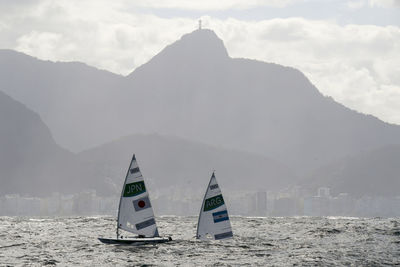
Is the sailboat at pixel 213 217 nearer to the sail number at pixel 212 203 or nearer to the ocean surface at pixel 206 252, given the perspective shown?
the sail number at pixel 212 203

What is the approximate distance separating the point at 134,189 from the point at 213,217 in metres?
9.96

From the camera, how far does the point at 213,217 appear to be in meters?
68.9

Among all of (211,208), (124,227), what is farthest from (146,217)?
(211,208)

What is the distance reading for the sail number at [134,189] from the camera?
6322 cm

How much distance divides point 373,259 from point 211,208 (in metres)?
16.9

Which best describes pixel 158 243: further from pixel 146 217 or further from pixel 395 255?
pixel 395 255

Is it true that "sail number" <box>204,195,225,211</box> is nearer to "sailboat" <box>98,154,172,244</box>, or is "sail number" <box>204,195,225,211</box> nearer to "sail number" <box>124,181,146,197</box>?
"sailboat" <box>98,154,172,244</box>

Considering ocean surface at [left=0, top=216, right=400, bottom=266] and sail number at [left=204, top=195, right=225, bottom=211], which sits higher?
sail number at [left=204, top=195, right=225, bottom=211]

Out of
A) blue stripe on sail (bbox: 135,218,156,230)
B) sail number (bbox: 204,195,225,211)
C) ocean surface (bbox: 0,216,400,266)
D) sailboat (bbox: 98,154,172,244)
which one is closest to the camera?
ocean surface (bbox: 0,216,400,266)

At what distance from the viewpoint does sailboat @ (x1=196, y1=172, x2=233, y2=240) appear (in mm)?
68562

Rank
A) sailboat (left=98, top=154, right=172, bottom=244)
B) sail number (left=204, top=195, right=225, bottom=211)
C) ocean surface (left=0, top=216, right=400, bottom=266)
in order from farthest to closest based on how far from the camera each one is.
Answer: sail number (left=204, top=195, right=225, bottom=211)
sailboat (left=98, top=154, right=172, bottom=244)
ocean surface (left=0, top=216, right=400, bottom=266)

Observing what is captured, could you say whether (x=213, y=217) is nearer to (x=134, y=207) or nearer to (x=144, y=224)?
(x=144, y=224)

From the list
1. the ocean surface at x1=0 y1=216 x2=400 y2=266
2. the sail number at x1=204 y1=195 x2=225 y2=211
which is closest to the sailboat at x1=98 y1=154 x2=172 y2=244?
the ocean surface at x1=0 y1=216 x2=400 y2=266

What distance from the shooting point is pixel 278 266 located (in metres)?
56.1
